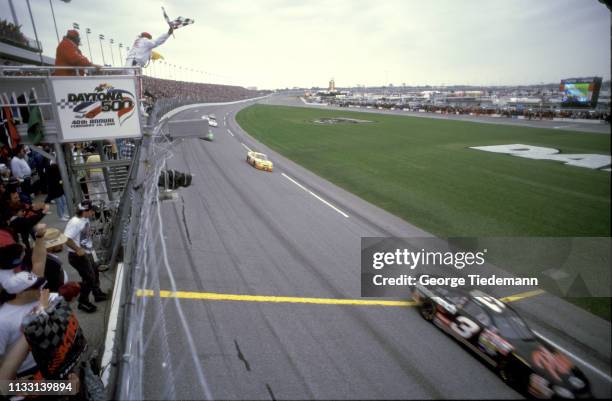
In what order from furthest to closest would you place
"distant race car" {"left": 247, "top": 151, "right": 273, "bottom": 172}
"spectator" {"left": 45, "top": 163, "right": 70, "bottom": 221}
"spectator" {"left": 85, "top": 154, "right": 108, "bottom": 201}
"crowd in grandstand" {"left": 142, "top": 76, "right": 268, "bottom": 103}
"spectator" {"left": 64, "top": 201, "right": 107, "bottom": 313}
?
"crowd in grandstand" {"left": 142, "top": 76, "right": 268, "bottom": 103} < "distant race car" {"left": 247, "top": 151, "right": 273, "bottom": 172} < "spectator" {"left": 85, "top": 154, "right": 108, "bottom": 201} < "spectator" {"left": 45, "top": 163, "right": 70, "bottom": 221} < "spectator" {"left": 64, "top": 201, "right": 107, "bottom": 313}

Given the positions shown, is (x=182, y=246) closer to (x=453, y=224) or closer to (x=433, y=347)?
(x=433, y=347)

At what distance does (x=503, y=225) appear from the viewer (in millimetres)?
12578

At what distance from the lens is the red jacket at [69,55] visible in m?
8.92

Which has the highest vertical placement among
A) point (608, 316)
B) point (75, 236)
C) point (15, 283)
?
point (15, 283)

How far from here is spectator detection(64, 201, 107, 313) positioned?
6117 mm

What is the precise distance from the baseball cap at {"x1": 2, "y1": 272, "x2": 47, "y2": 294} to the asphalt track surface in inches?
100

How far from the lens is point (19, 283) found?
12.1 ft

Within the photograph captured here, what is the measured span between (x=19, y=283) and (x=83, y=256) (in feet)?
8.69

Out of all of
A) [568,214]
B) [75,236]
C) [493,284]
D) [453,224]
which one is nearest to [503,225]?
[453,224]

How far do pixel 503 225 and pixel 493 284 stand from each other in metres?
4.37

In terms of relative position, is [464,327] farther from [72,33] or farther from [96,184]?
[96,184]

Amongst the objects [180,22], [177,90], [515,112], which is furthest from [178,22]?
[177,90]

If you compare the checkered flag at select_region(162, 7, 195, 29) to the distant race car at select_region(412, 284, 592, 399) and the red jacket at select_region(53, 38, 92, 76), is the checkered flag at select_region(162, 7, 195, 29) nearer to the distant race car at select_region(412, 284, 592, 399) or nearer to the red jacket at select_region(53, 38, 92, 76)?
the red jacket at select_region(53, 38, 92, 76)

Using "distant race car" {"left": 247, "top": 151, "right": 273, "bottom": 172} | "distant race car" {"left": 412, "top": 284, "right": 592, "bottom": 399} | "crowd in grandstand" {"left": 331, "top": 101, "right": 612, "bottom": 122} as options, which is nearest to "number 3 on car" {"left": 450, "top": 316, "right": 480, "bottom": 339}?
"distant race car" {"left": 412, "top": 284, "right": 592, "bottom": 399}
